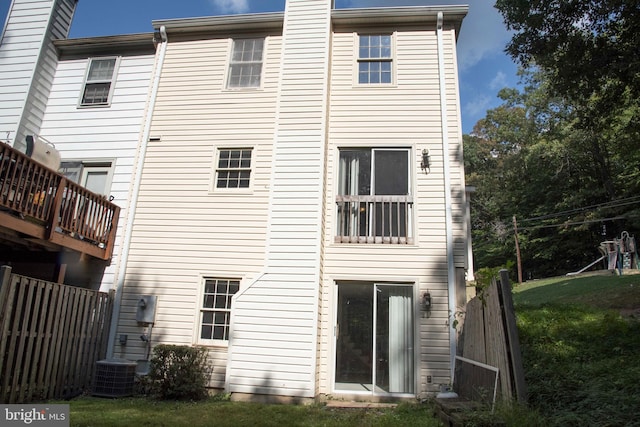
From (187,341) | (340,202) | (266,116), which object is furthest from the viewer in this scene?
(266,116)

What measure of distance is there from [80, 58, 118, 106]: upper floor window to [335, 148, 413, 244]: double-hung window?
6.11 metres

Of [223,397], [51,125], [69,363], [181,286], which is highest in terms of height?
[51,125]

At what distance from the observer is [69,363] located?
7219 mm

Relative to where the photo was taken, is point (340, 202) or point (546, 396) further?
point (340, 202)

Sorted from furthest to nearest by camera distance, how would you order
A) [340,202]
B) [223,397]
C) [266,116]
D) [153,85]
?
1. [153,85]
2. [266,116]
3. [340,202]
4. [223,397]

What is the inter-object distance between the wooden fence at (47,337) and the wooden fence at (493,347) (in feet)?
21.7

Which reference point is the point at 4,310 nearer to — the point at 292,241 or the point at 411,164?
the point at 292,241

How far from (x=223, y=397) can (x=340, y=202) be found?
4.24 metres

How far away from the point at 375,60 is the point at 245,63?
308cm

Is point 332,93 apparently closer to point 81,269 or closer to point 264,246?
point 264,246

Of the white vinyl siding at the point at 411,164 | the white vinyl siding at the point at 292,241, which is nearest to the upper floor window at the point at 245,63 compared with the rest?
the white vinyl siding at the point at 292,241

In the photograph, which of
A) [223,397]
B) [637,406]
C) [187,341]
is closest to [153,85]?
[187,341]

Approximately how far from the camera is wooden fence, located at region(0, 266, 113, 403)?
6031mm

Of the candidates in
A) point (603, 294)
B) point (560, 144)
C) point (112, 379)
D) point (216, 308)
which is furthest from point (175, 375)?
point (560, 144)
